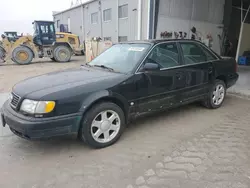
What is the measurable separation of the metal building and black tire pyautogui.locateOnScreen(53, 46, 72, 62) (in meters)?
4.29

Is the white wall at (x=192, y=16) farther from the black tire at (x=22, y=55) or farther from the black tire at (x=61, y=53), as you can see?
the black tire at (x=22, y=55)

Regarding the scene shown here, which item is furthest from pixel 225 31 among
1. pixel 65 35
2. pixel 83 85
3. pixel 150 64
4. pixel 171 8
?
pixel 83 85

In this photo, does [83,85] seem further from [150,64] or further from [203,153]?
[203,153]

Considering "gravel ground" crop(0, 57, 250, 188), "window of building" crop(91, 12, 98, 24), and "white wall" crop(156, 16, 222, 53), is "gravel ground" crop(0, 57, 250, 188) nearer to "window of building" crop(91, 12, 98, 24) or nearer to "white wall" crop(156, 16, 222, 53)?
"white wall" crop(156, 16, 222, 53)

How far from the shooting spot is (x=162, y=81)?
3.48m

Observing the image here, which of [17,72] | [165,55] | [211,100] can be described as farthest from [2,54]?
[211,100]

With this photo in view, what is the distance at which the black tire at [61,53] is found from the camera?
14.2m

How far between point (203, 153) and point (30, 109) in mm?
2276

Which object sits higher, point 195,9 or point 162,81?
point 195,9

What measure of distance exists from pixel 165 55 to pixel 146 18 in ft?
14.7

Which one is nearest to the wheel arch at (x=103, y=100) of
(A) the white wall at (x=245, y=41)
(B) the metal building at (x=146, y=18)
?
(B) the metal building at (x=146, y=18)

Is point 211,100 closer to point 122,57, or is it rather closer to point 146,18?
point 122,57

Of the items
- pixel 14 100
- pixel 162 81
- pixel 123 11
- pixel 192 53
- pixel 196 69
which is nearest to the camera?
pixel 14 100

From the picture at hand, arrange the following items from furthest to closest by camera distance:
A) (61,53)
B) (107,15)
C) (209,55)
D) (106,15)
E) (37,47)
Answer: (106,15), (107,15), (61,53), (37,47), (209,55)
